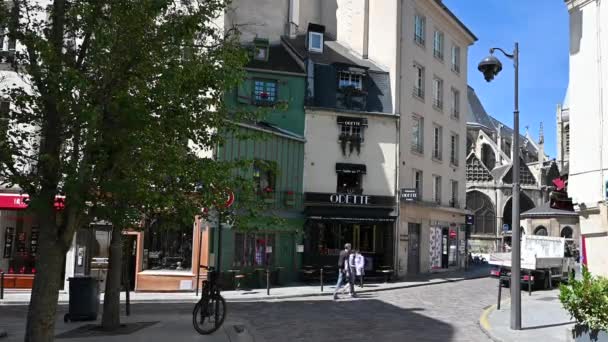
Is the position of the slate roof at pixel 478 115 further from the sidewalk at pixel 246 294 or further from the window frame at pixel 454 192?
the sidewalk at pixel 246 294

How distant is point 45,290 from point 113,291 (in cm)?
435

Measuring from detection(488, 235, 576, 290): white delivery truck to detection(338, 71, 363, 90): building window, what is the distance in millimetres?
9509

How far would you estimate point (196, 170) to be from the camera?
8.57 meters

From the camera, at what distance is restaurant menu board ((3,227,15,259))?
20844 millimetres

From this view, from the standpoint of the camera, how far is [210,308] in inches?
439

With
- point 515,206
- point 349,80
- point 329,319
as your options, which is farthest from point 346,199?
point 515,206

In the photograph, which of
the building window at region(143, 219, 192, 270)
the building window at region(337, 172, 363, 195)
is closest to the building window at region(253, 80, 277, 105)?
the building window at region(337, 172, 363, 195)

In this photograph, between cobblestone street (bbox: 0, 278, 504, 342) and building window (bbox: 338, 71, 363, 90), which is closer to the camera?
cobblestone street (bbox: 0, 278, 504, 342)

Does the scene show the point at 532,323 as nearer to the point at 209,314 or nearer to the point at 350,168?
the point at 209,314

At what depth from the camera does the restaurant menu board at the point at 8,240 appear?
68.4ft

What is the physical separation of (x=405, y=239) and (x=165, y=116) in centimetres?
2197

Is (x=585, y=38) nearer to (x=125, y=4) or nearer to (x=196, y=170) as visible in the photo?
(x=196, y=170)

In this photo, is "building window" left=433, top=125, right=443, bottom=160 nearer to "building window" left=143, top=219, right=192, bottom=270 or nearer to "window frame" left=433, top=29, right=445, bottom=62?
"window frame" left=433, top=29, right=445, bottom=62

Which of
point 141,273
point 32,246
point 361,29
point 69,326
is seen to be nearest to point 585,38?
point 69,326
